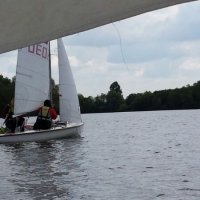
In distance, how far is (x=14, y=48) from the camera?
9.80ft

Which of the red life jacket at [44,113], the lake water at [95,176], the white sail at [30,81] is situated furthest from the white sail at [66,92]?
the lake water at [95,176]

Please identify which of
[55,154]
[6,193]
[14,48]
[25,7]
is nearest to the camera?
[25,7]

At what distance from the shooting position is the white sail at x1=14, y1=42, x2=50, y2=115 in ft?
61.0

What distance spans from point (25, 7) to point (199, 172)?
7981 millimetres

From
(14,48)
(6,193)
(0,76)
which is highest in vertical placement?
(0,76)

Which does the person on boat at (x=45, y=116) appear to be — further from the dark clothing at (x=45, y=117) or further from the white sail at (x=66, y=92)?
the white sail at (x=66, y=92)

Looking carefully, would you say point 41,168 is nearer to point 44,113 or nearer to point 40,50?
point 44,113

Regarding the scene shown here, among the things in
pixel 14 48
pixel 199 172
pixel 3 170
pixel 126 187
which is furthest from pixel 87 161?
pixel 14 48

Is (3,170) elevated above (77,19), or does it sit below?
below

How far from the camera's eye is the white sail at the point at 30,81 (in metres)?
18.6

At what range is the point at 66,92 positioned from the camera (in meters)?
20.2

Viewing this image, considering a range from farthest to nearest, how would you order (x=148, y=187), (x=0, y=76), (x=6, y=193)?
(x=0, y=76) → (x=148, y=187) → (x=6, y=193)

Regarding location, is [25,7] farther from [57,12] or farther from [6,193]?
[6,193]

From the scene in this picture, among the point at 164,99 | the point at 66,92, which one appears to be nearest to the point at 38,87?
the point at 66,92
